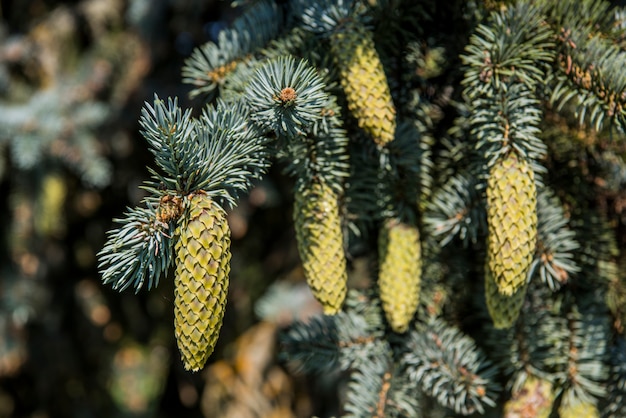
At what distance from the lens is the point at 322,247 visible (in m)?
0.67

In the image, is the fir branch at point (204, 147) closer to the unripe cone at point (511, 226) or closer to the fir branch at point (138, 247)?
the fir branch at point (138, 247)

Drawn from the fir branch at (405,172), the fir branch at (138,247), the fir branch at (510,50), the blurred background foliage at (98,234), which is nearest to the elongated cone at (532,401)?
the fir branch at (405,172)

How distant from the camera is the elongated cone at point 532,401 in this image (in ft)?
2.45

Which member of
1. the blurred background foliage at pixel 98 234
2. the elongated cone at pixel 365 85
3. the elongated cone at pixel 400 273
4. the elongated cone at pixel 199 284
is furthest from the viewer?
the blurred background foliage at pixel 98 234

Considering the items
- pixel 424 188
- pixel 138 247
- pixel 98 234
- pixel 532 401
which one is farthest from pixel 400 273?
pixel 98 234

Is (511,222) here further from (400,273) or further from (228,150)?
(228,150)

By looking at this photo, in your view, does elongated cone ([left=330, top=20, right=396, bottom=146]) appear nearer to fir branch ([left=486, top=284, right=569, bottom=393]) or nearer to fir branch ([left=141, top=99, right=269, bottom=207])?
fir branch ([left=141, top=99, right=269, bottom=207])

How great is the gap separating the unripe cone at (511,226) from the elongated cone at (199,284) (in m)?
0.28

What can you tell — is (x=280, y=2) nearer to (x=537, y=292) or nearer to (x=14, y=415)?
(x=537, y=292)

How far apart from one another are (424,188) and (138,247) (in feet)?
1.30

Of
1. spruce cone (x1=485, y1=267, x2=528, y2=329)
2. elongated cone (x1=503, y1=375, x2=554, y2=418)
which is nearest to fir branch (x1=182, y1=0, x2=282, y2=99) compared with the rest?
spruce cone (x1=485, y1=267, x2=528, y2=329)

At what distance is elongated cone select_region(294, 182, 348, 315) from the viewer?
2.18 feet

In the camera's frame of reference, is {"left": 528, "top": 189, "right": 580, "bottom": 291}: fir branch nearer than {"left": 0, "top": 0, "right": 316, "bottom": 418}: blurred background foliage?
Yes

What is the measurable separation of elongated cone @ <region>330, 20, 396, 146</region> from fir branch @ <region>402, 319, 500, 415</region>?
0.30 meters
